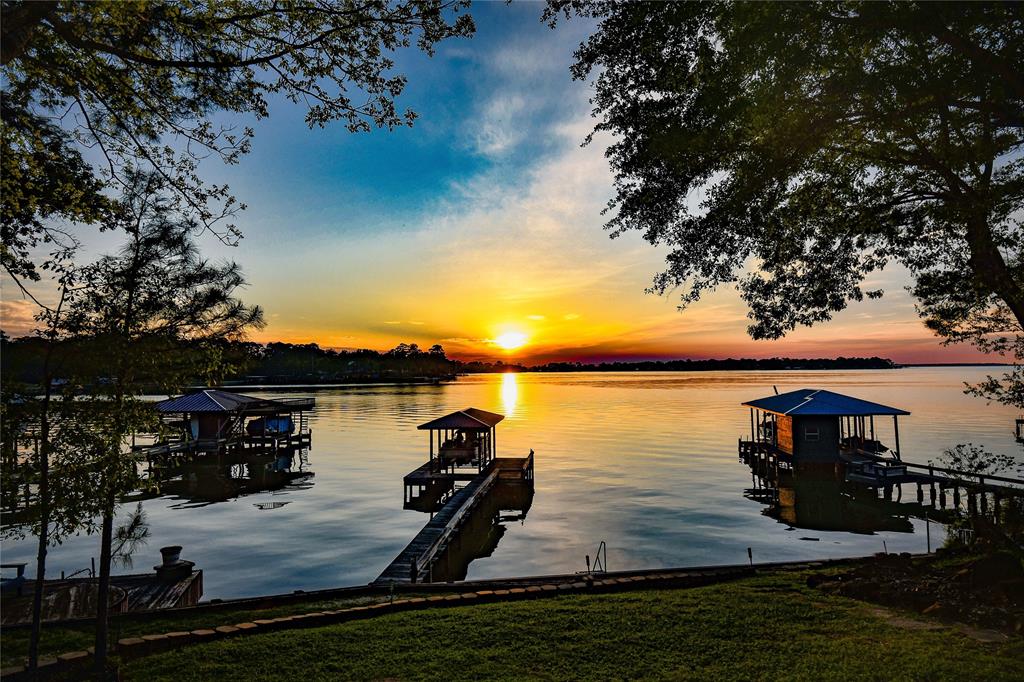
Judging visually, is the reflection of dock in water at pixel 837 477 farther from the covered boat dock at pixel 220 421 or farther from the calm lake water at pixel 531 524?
the covered boat dock at pixel 220 421

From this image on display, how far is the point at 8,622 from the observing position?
10695 mm

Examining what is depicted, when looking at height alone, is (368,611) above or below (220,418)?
below

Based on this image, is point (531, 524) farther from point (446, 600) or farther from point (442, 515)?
point (446, 600)

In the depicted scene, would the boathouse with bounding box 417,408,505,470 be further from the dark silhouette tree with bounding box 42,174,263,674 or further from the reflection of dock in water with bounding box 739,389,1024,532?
the dark silhouette tree with bounding box 42,174,263,674

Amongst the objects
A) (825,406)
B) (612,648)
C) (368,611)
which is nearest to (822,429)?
(825,406)

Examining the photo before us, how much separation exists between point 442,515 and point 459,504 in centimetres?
260

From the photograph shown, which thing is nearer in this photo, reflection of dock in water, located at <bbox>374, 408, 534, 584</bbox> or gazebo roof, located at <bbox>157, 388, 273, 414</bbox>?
reflection of dock in water, located at <bbox>374, 408, 534, 584</bbox>

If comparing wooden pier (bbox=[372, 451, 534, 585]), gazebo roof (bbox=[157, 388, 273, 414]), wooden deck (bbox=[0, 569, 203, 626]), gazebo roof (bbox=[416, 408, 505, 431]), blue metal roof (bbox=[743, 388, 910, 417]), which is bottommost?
wooden pier (bbox=[372, 451, 534, 585])

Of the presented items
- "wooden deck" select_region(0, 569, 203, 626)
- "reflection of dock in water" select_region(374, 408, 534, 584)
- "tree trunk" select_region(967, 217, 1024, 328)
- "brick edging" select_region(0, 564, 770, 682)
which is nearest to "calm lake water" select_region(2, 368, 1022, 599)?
"reflection of dock in water" select_region(374, 408, 534, 584)

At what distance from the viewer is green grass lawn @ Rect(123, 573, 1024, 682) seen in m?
7.82

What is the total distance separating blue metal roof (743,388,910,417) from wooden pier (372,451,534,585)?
56.3ft

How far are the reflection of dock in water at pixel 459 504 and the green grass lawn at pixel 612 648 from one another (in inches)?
162

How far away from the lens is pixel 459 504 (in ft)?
81.5

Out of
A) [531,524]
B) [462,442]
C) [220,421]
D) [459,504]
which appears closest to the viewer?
[459,504]
